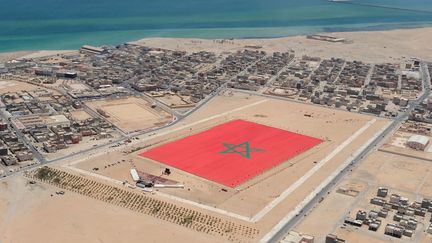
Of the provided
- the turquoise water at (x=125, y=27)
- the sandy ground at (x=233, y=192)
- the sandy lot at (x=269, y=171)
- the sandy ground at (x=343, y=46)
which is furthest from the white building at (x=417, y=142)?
the turquoise water at (x=125, y=27)

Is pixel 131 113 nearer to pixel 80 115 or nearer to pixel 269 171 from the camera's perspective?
pixel 80 115

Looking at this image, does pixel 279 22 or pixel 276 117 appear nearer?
pixel 276 117

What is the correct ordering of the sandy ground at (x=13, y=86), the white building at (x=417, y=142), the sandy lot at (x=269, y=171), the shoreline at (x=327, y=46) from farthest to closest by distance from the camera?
the shoreline at (x=327, y=46), the sandy ground at (x=13, y=86), the white building at (x=417, y=142), the sandy lot at (x=269, y=171)

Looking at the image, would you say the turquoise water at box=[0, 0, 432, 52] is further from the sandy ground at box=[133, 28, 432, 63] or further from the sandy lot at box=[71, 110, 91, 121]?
the sandy lot at box=[71, 110, 91, 121]

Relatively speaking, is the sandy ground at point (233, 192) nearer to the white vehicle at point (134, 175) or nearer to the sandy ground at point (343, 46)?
the white vehicle at point (134, 175)

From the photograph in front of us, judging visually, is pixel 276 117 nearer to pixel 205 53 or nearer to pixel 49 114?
pixel 49 114

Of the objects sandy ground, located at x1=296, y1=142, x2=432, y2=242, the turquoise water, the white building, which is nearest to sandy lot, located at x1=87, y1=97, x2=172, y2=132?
sandy ground, located at x1=296, y1=142, x2=432, y2=242

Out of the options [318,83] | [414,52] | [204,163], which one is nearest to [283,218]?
[204,163]
